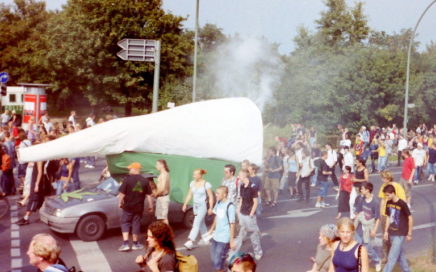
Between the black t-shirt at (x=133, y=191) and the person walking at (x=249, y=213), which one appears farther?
the black t-shirt at (x=133, y=191)

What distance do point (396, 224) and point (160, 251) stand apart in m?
4.70

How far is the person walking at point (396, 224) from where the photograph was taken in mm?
8625

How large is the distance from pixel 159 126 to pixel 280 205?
549 centimetres

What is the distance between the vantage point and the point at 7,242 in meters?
11.0

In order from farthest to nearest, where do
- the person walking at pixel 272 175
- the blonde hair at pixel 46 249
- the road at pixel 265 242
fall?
the person walking at pixel 272 175 → the road at pixel 265 242 → the blonde hair at pixel 46 249

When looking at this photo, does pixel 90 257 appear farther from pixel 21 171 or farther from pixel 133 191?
pixel 21 171

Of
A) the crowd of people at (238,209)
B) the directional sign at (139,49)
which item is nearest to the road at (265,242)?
the crowd of people at (238,209)

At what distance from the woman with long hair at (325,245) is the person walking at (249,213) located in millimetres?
3433

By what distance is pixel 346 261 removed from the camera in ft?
19.7

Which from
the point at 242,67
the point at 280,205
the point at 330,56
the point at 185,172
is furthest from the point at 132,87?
the point at 185,172

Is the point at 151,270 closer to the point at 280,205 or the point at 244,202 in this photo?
the point at 244,202

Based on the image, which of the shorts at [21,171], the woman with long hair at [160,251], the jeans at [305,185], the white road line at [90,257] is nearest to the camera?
the woman with long hair at [160,251]

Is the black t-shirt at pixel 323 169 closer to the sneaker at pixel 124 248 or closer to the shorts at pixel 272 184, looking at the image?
the shorts at pixel 272 184

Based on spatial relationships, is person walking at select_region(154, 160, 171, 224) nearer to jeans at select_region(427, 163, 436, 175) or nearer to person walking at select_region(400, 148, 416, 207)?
person walking at select_region(400, 148, 416, 207)
